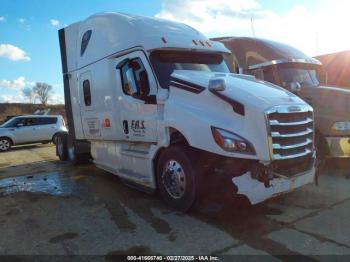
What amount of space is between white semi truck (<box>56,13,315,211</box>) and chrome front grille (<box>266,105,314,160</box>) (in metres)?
0.01

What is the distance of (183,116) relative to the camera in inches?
205

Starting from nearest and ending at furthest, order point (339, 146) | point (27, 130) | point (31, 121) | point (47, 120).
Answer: point (339, 146), point (27, 130), point (31, 121), point (47, 120)

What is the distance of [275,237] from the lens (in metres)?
4.35

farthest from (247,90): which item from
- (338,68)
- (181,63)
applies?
(338,68)

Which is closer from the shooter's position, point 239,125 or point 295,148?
point 239,125

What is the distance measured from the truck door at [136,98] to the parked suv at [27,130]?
12184mm

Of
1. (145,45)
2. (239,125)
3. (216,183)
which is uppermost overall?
(145,45)

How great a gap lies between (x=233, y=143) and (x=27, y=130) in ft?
52.9

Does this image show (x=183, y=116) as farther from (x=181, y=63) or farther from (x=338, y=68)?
(x=338, y=68)

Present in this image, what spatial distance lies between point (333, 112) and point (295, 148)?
2986mm

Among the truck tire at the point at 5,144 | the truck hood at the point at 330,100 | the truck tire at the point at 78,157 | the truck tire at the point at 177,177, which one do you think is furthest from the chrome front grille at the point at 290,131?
the truck tire at the point at 5,144

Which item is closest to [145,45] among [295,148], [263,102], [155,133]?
[155,133]

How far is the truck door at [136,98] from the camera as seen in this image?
5938mm

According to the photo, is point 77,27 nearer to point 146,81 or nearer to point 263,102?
point 146,81
